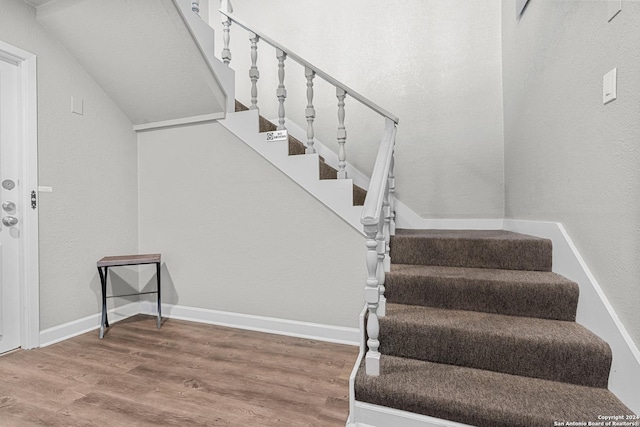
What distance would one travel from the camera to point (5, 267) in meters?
2.12

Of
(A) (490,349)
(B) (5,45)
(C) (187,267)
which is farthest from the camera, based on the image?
(C) (187,267)

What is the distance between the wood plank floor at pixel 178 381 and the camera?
146cm


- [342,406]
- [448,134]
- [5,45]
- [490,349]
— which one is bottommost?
[342,406]

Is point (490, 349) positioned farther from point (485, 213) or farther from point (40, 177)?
point (40, 177)

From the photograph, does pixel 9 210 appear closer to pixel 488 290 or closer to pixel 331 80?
pixel 331 80

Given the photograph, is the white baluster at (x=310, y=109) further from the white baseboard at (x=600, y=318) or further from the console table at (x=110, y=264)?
the white baseboard at (x=600, y=318)

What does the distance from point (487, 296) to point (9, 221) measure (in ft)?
10.3

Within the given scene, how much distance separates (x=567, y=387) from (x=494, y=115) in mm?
2289

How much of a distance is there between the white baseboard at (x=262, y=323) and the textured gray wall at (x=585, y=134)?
1.50 meters

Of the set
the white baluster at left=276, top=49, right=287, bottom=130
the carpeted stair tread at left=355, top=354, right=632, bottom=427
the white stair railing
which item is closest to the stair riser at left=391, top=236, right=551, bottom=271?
the white stair railing

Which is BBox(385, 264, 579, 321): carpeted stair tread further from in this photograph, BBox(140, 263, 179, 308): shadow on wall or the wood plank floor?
BBox(140, 263, 179, 308): shadow on wall

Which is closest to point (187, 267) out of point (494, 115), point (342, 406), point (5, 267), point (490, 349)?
point (5, 267)

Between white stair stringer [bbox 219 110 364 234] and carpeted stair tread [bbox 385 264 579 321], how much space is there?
0.57 m

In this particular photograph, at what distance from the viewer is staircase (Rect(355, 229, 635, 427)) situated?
1.24 metres
